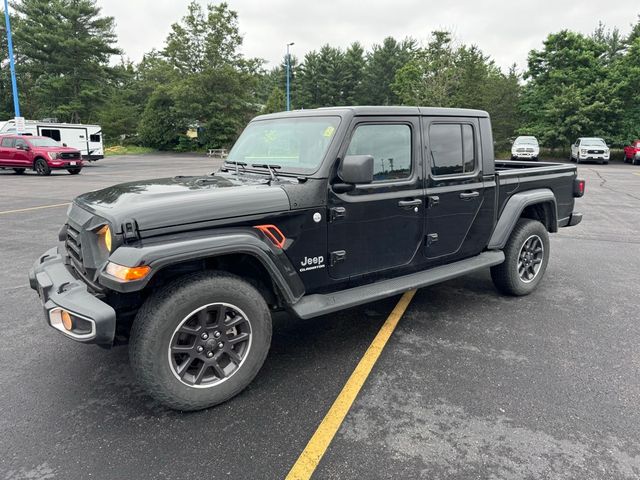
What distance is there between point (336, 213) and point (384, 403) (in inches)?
51.8

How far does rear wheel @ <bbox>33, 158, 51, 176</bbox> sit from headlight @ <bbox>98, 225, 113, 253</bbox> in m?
19.2

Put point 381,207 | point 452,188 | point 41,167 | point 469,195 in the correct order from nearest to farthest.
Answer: point 381,207 → point 452,188 → point 469,195 → point 41,167

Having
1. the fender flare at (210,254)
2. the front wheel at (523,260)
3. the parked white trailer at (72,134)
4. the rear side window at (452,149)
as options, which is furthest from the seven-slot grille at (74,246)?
the parked white trailer at (72,134)

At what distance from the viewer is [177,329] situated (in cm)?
262

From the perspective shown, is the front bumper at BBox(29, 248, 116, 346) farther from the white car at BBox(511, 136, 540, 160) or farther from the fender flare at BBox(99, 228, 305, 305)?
the white car at BBox(511, 136, 540, 160)

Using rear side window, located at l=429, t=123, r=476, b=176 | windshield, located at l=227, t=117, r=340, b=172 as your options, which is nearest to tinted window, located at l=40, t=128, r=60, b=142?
windshield, located at l=227, t=117, r=340, b=172

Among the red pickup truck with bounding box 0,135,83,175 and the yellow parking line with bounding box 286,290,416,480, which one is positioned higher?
the red pickup truck with bounding box 0,135,83,175

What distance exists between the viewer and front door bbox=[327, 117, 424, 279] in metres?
3.29

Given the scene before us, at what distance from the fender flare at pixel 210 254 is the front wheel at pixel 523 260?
252cm

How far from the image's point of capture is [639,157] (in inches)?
1077

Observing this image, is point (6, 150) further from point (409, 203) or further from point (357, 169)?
point (357, 169)

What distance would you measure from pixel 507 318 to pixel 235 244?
2.83m

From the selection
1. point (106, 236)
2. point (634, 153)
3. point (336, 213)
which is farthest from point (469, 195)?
point (634, 153)

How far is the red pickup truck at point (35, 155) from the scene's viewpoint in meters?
18.7
